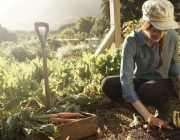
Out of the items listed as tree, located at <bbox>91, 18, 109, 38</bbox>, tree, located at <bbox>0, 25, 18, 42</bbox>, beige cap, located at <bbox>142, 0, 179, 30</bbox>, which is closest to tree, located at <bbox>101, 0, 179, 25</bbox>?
tree, located at <bbox>91, 18, 109, 38</bbox>

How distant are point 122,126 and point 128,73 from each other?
0.50 meters

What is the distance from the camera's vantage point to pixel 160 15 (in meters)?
2.32

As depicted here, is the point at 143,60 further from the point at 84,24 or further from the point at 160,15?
the point at 84,24

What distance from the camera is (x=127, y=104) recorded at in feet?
9.68

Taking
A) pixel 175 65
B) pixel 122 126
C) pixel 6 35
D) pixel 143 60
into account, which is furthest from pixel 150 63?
pixel 6 35

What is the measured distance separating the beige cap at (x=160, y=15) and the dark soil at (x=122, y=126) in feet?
2.44

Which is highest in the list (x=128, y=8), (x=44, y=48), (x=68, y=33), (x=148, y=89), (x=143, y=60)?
(x=128, y=8)

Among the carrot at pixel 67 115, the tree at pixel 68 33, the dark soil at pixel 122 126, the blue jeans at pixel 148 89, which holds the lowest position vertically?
the dark soil at pixel 122 126

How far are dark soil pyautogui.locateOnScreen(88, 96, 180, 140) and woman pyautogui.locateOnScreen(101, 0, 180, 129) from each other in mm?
102

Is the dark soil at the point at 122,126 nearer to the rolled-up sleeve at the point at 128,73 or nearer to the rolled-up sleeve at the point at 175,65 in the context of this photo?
the rolled-up sleeve at the point at 128,73

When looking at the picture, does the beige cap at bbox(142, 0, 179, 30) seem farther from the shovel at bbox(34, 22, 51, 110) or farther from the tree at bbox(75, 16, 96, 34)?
the tree at bbox(75, 16, 96, 34)

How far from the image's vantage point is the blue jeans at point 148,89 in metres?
2.61

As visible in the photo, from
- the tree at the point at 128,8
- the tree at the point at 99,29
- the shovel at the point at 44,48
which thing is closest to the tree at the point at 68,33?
the tree at the point at 99,29

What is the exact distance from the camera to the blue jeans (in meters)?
→ 2.61
